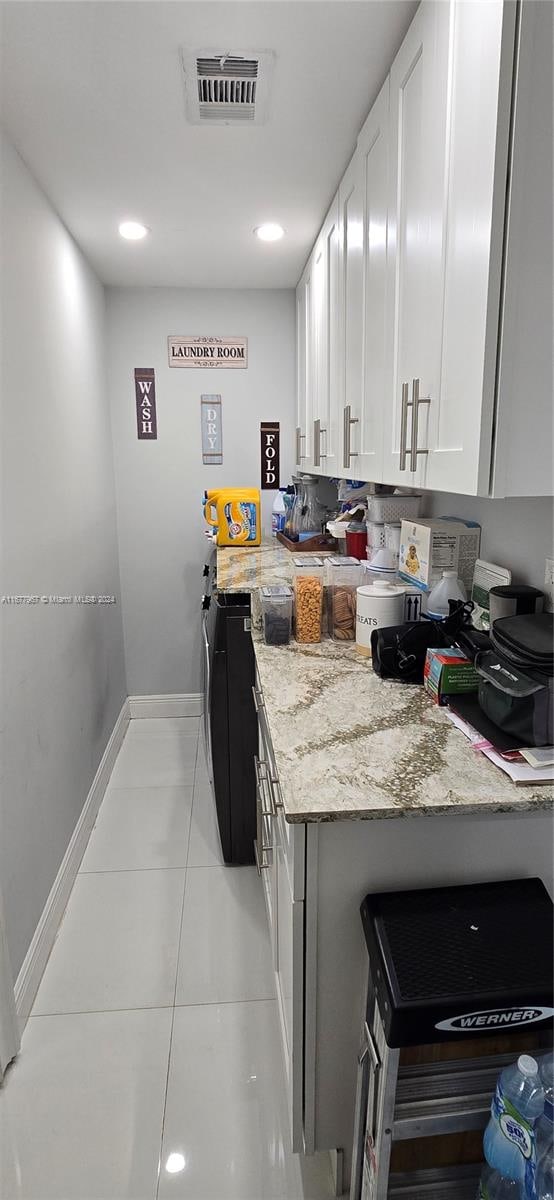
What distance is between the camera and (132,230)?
2.42 meters

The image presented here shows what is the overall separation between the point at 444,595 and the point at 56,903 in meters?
1.57

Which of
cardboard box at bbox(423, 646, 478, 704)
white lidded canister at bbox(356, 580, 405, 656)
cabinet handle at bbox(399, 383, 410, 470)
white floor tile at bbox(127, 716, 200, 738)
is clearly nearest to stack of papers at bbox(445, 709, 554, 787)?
cardboard box at bbox(423, 646, 478, 704)

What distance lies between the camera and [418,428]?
1277mm

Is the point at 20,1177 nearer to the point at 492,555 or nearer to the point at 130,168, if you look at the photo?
the point at 492,555

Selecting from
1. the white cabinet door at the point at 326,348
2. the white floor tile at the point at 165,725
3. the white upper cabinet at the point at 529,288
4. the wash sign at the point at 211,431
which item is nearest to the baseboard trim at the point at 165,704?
the white floor tile at the point at 165,725

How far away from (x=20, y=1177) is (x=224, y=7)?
8.28 ft

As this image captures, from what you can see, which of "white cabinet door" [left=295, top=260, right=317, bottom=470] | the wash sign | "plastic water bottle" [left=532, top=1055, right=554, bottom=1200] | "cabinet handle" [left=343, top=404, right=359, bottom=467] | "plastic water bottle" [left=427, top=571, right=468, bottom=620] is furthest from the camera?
the wash sign

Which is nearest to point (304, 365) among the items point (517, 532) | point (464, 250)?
point (517, 532)

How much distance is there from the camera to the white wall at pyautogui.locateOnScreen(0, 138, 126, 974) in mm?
1686

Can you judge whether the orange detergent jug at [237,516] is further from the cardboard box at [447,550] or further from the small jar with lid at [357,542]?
the cardboard box at [447,550]

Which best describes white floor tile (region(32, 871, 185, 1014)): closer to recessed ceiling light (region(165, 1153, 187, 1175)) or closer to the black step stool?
recessed ceiling light (region(165, 1153, 187, 1175))

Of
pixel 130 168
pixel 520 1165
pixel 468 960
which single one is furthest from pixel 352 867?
pixel 130 168

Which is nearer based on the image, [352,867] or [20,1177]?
[352,867]

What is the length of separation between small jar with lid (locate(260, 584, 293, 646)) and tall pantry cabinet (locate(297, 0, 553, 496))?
0.46m
